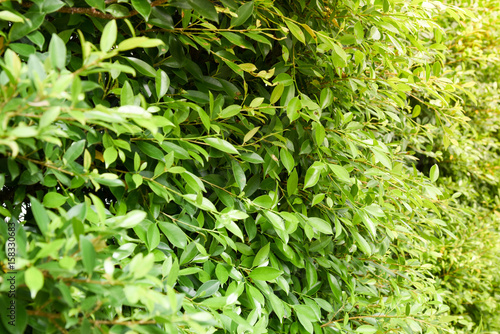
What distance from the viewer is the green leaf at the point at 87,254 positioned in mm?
440

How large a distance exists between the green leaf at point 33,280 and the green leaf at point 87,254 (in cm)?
5

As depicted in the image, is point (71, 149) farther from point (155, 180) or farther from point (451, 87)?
point (451, 87)

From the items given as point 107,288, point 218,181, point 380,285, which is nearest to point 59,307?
point 107,288

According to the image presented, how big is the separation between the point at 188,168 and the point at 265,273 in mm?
293

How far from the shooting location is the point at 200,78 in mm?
888

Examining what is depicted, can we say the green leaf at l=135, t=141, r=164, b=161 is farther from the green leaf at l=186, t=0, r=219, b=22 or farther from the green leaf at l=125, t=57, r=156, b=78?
the green leaf at l=186, t=0, r=219, b=22

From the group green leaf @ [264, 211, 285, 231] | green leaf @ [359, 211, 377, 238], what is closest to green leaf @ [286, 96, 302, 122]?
green leaf @ [264, 211, 285, 231]

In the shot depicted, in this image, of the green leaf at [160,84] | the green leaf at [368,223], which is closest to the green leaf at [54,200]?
the green leaf at [160,84]

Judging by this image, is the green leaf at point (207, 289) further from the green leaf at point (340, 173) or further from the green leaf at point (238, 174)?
the green leaf at point (340, 173)

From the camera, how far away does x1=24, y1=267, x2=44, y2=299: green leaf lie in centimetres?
40

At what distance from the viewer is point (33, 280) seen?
406 mm

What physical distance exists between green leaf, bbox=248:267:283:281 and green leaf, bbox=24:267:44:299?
20.6 inches

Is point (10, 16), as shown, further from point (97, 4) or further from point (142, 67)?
point (142, 67)

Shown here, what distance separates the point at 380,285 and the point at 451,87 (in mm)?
711
